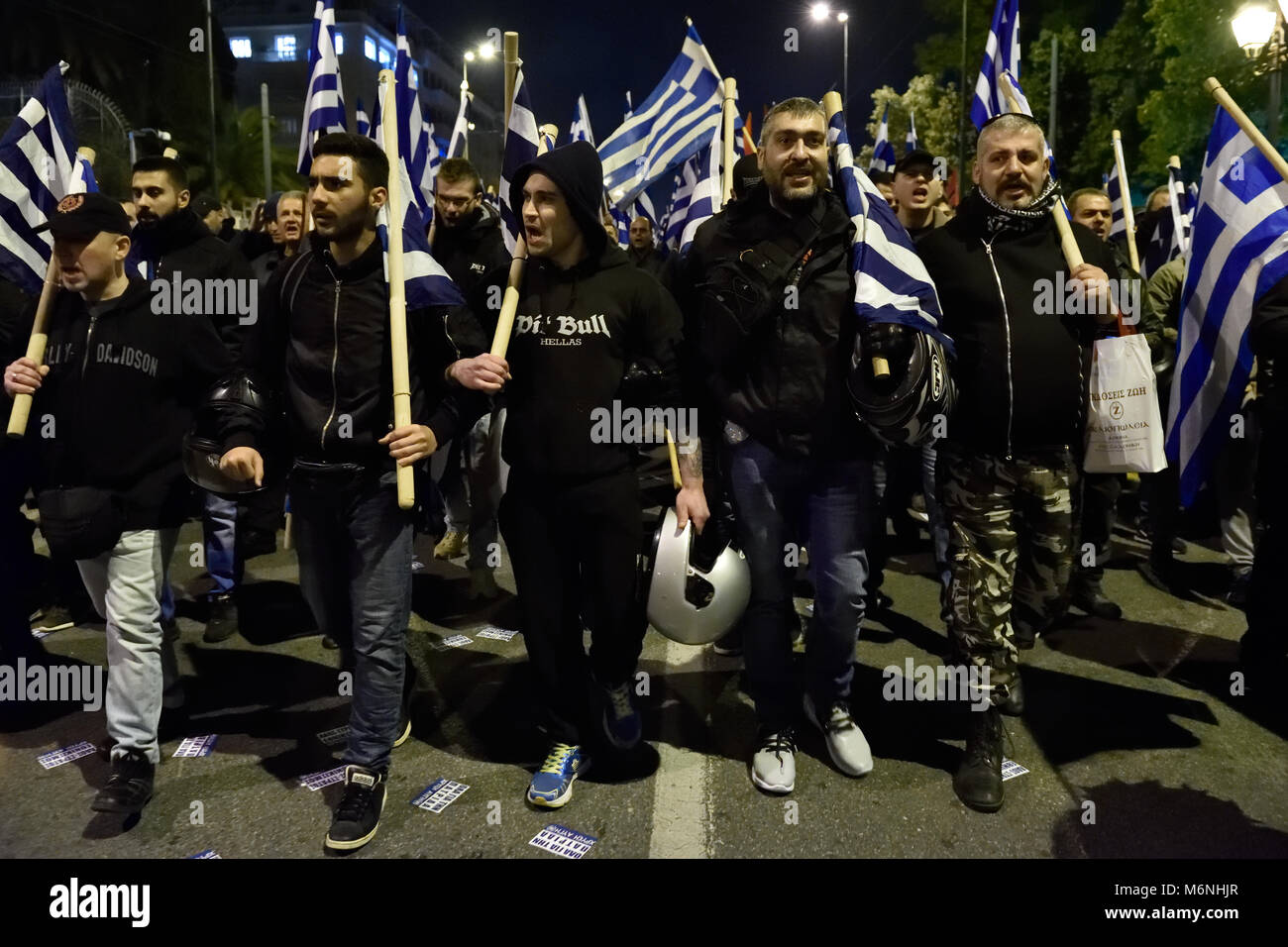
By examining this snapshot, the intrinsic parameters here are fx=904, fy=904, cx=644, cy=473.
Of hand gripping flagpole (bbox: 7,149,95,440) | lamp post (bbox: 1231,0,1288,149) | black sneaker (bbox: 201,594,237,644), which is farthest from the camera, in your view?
lamp post (bbox: 1231,0,1288,149)

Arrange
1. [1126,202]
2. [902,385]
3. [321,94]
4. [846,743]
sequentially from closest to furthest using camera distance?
[902,385], [846,743], [321,94], [1126,202]

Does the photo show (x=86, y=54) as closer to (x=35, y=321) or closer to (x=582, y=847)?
(x=35, y=321)

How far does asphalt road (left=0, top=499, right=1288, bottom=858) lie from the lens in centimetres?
318

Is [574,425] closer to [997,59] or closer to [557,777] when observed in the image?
[557,777]

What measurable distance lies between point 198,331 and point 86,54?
35702mm

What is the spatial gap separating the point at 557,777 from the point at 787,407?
1645 mm

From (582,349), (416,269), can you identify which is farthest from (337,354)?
(582,349)

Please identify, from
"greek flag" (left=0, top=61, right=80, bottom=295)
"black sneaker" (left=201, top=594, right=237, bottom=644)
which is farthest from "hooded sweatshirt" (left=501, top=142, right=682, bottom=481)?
Result: "black sneaker" (left=201, top=594, right=237, bottom=644)

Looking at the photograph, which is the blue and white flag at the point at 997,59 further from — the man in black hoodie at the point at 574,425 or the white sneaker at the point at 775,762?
the white sneaker at the point at 775,762

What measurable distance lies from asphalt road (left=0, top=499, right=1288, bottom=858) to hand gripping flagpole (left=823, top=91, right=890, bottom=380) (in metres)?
1.62

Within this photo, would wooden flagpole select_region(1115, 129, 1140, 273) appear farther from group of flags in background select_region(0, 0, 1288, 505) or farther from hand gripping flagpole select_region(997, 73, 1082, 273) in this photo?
hand gripping flagpole select_region(997, 73, 1082, 273)

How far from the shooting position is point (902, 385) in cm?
309
